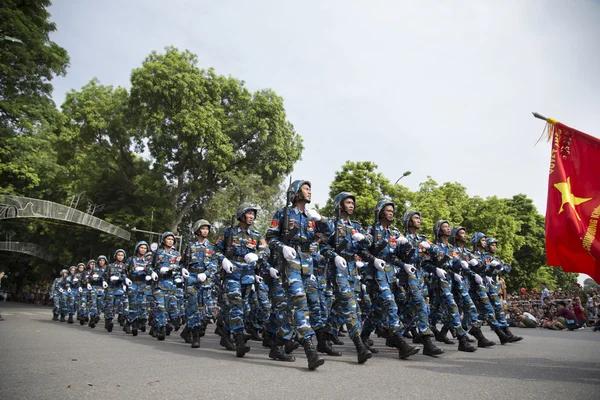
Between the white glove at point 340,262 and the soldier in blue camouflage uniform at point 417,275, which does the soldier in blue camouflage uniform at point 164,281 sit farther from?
the soldier in blue camouflage uniform at point 417,275

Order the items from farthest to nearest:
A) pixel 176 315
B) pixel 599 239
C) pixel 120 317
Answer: pixel 120 317 → pixel 176 315 → pixel 599 239

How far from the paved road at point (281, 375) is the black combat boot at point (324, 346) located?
212 mm

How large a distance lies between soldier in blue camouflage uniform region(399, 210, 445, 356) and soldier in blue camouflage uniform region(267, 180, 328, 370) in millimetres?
1476

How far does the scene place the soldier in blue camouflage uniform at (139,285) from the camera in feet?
38.4

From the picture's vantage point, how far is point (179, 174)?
1141 inches

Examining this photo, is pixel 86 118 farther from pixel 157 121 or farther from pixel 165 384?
pixel 165 384

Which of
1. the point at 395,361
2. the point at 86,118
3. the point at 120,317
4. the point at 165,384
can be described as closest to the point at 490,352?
the point at 395,361

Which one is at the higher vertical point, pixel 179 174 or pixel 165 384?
pixel 179 174

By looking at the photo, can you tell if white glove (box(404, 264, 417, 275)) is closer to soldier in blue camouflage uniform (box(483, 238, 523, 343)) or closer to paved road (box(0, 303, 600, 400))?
paved road (box(0, 303, 600, 400))

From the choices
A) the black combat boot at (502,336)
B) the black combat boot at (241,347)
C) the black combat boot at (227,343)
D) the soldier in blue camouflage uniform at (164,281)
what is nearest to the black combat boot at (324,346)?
the black combat boot at (241,347)

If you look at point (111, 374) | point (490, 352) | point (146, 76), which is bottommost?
point (111, 374)

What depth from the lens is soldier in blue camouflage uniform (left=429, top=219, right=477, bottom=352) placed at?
7770mm

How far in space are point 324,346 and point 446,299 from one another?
7.95 ft

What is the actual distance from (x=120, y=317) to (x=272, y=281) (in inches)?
339
